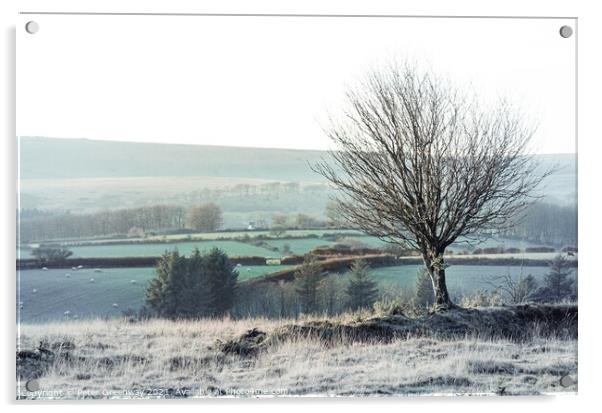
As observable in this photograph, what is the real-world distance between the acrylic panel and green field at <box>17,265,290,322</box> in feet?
0.06

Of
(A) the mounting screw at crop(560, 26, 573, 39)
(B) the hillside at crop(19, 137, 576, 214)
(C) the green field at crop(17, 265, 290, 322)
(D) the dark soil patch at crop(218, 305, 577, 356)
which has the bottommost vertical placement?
→ (D) the dark soil patch at crop(218, 305, 577, 356)

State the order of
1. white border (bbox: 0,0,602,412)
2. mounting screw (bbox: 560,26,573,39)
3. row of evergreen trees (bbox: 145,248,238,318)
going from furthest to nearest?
mounting screw (bbox: 560,26,573,39)
row of evergreen trees (bbox: 145,248,238,318)
white border (bbox: 0,0,602,412)

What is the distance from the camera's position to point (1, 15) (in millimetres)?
5668

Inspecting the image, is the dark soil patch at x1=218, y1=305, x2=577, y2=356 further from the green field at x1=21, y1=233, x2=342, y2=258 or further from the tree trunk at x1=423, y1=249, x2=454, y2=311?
the green field at x1=21, y1=233, x2=342, y2=258

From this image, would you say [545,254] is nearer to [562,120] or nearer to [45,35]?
[562,120]

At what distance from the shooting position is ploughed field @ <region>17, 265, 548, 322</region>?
5.70 m

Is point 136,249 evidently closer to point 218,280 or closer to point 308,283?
point 218,280

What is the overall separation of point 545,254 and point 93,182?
13.4 ft

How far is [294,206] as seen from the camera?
231 inches

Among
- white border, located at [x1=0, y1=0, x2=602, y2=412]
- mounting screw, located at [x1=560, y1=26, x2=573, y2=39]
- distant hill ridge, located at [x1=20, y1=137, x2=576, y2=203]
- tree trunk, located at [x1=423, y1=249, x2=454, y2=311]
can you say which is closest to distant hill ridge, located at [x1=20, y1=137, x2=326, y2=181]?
distant hill ridge, located at [x1=20, y1=137, x2=576, y2=203]

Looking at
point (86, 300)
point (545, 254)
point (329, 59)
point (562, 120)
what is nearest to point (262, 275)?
point (86, 300)
